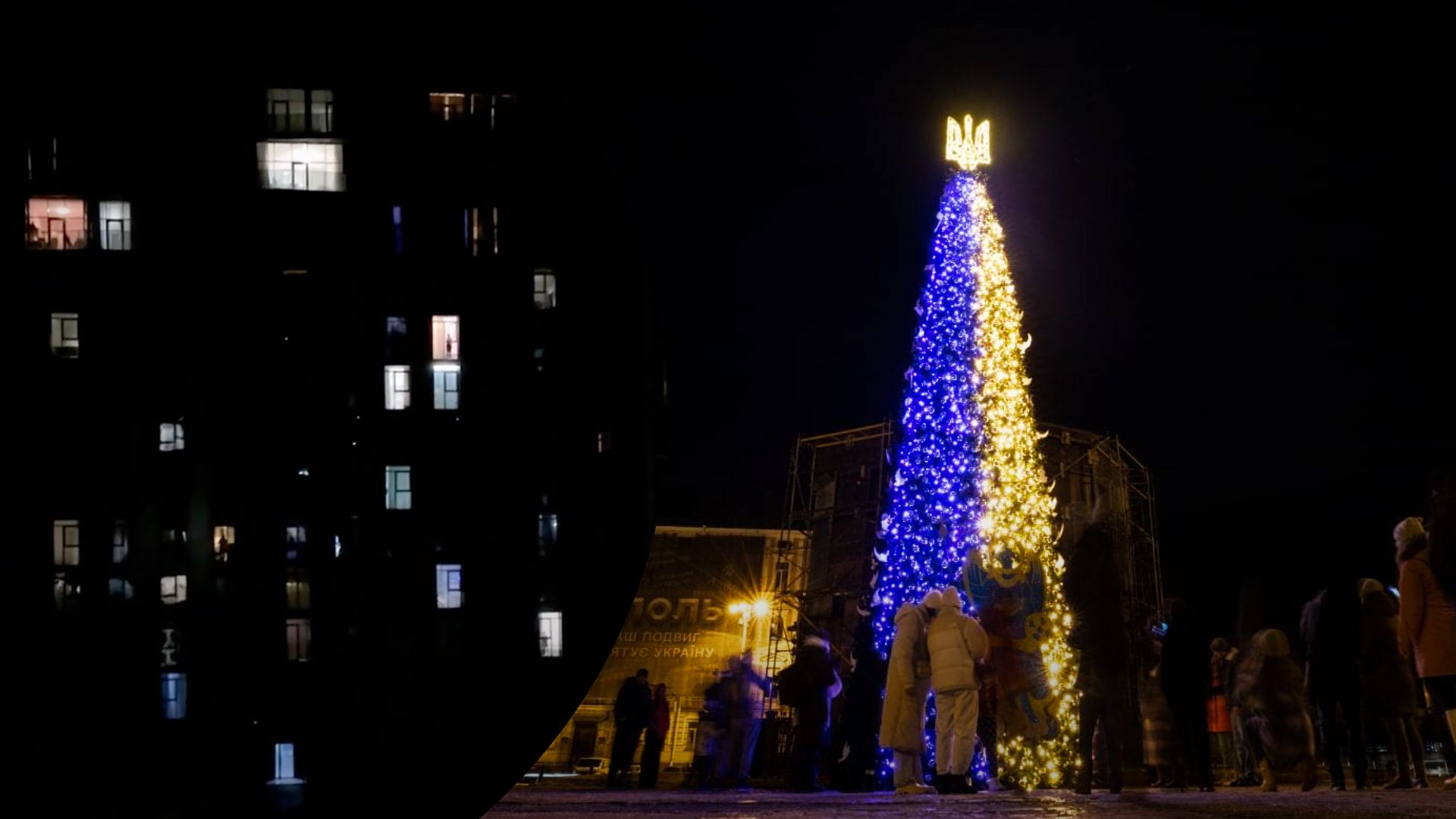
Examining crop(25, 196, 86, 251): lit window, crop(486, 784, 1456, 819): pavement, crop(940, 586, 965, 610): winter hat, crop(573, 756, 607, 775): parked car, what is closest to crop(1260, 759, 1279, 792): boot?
crop(486, 784, 1456, 819): pavement

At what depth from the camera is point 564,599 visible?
4.64m

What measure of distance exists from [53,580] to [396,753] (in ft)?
3.33

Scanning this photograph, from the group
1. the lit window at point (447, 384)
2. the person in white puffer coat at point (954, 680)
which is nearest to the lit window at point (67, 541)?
the lit window at point (447, 384)

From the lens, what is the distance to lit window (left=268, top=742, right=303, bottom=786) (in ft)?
16.7

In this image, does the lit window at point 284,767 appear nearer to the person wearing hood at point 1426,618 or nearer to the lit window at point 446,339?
the lit window at point 446,339

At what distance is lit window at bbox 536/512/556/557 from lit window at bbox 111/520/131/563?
1.05 m

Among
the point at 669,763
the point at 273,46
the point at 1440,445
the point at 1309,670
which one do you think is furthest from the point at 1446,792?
the point at 1440,445

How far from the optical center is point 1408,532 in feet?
39.9

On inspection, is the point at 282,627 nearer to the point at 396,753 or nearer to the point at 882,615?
the point at 396,753

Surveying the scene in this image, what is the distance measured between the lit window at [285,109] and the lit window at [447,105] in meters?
0.34

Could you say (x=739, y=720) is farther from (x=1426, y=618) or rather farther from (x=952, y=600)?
(x=1426, y=618)

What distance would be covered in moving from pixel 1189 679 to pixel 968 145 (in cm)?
1325

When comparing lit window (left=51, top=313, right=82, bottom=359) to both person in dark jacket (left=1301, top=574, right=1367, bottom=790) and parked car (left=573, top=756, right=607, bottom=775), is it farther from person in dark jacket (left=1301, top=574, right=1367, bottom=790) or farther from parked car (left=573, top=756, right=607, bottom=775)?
parked car (left=573, top=756, right=607, bottom=775)

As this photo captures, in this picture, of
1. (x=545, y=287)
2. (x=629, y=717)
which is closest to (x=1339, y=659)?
(x=629, y=717)
